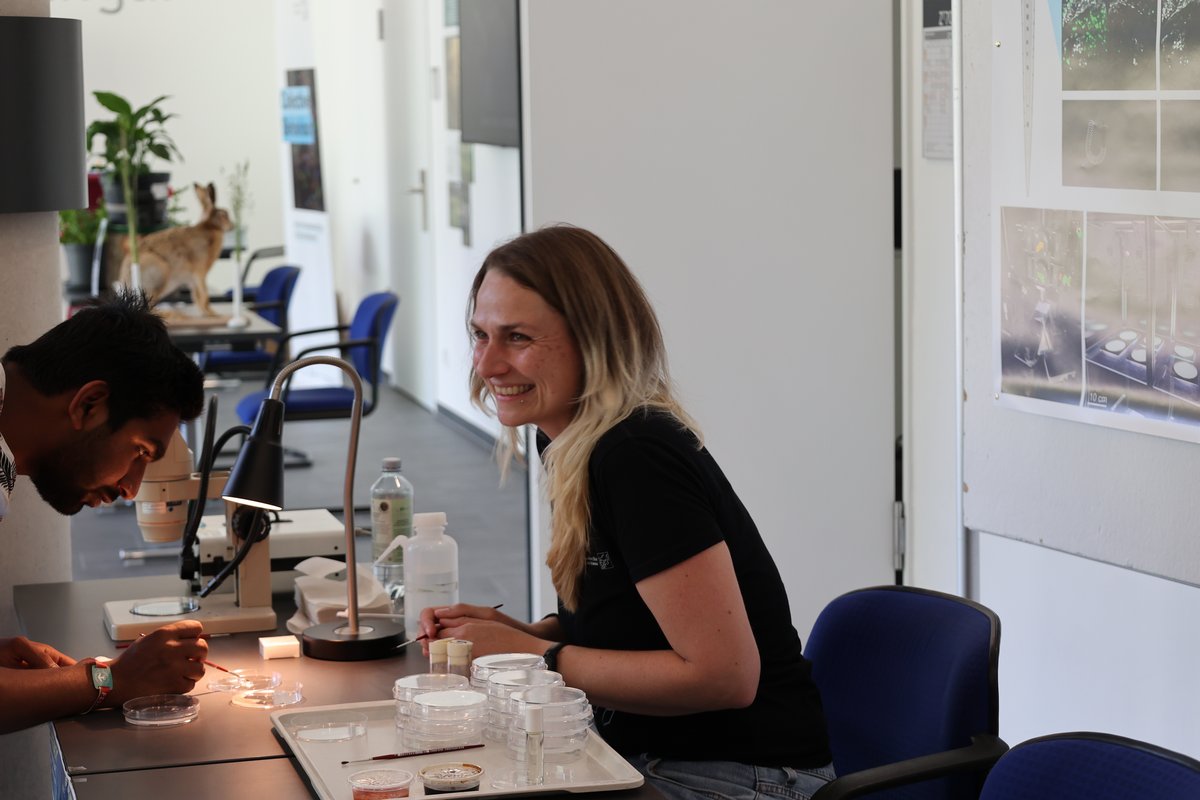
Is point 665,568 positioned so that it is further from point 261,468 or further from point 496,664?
point 261,468

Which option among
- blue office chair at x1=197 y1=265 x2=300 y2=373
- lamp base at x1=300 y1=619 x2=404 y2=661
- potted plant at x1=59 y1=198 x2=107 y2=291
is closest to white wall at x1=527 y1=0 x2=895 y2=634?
lamp base at x1=300 y1=619 x2=404 y2=661

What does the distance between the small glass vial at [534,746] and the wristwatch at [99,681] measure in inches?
27.7

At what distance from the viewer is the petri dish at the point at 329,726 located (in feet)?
6.38

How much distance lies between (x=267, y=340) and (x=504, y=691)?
18.7 ft

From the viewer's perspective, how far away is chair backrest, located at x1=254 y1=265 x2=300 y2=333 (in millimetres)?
7836

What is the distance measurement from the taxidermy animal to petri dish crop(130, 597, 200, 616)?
4384mm

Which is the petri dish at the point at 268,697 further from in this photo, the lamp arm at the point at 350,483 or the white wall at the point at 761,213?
the white wall at the point at 761,213

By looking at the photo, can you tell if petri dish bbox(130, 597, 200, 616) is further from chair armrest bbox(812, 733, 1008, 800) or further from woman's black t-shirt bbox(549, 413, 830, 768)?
chair armrest bbox(812, 733, 1008, 800)

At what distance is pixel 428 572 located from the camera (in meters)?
2.60

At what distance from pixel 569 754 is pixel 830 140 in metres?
2.64

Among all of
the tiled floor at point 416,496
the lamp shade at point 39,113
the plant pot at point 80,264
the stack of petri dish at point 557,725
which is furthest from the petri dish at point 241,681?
the plant pot at point 80,264

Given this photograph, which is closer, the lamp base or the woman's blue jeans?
the woman's blue jeans

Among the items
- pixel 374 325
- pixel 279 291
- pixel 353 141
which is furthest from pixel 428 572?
pixel 353 141

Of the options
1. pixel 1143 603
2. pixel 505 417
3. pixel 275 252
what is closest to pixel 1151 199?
pixel 1143 603
